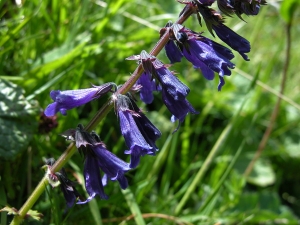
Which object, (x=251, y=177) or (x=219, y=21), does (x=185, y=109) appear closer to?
(x=219, y=21)

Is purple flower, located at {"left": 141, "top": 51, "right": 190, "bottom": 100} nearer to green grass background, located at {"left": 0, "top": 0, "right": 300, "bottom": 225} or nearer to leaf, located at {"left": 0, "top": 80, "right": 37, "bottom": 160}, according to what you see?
green grass background, located at {"left": 0, "top": 0, "right": 300, "bottom": 225}

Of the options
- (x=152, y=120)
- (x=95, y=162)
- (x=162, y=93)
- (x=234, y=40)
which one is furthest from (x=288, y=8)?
(x=95, y=162)

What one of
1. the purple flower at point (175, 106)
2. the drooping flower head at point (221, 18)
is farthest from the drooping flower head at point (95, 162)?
the drooping flower head at point (221, 18)

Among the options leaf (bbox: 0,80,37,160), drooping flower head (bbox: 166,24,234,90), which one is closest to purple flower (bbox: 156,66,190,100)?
drooping flower head (bbox: 166,24,234,90)

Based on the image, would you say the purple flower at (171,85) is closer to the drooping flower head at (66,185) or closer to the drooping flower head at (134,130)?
the drooping flower head at (134,130)

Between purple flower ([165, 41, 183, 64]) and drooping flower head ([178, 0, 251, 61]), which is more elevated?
drooping flower head ([178, 0, 251, 61])

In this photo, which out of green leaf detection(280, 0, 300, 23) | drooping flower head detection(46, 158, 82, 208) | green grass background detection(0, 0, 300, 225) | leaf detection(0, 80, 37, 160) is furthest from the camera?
green leaf detection(280, 0, 300, 23)
